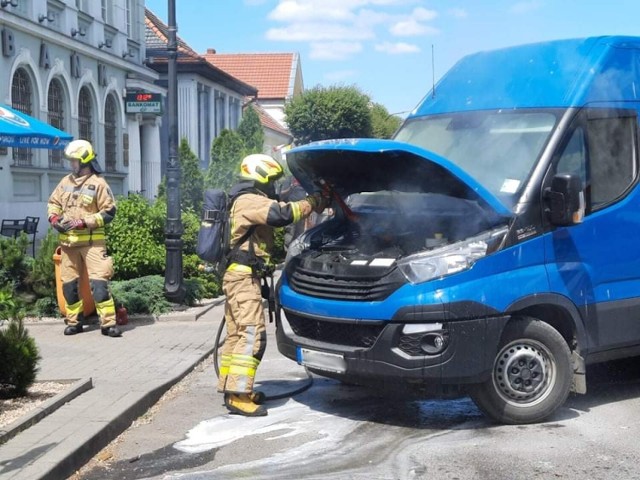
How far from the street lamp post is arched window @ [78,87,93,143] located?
37.0 ft

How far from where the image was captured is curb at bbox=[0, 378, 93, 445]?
5820 millimetres

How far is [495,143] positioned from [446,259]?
127cm

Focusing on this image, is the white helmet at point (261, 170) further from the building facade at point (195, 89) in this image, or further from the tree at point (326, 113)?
the tree at point (326, 113)

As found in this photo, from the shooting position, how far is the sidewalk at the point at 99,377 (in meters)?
5.52

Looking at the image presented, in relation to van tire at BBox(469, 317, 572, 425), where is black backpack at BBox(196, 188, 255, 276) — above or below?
above

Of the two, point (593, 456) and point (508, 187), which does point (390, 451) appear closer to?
point (593, 456)

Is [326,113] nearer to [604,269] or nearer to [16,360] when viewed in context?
[604,269]

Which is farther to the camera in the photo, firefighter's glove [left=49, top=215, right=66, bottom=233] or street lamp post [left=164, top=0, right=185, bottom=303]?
street lamp post [left=164, top=0, right=185, bottom=303]

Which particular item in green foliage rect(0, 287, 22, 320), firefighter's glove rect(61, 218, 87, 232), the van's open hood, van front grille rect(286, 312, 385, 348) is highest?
the van's open hood

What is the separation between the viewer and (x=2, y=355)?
21.4 ft

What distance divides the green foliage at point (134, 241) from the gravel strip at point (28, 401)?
14.7ft

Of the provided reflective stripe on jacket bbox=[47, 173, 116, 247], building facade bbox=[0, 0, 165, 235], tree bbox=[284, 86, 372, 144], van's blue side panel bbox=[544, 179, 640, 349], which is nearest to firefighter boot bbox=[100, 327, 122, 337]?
reflective stripe on jacket bbox=[47, 173, 116, 247]

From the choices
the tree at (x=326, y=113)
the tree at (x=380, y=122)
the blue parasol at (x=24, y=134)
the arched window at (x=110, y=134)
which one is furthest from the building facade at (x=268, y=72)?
the blue parasol at (x=24, y=134)

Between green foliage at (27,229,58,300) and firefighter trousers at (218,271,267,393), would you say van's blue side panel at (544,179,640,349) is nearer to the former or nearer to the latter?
firefighter trousers at (218,271,267,393)
